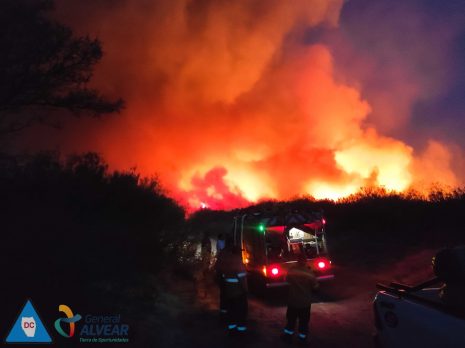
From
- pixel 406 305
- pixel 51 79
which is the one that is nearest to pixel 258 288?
pixel 406 305

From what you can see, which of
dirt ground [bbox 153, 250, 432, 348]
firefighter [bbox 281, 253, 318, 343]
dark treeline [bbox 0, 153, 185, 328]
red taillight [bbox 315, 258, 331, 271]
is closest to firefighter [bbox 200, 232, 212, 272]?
dirt ground [bbox 153, 250, 432, 348]

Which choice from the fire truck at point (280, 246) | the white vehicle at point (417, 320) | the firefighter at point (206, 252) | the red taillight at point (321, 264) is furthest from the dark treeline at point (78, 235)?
the white vehicle at point (417, 320)

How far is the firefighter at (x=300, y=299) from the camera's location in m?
6.39

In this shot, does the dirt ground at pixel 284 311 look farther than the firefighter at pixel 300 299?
Yes

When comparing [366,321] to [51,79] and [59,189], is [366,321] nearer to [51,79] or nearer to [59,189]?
[59,189]

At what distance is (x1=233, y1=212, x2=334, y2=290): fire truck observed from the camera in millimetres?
9711

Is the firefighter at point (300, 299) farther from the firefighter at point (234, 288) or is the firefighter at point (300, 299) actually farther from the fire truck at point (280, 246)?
the fire truck at point (280, 246)

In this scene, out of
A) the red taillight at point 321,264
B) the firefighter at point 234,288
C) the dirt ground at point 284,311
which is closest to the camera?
the dirt ground at point 284,311

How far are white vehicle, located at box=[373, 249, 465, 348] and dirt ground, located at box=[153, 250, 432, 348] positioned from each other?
2.71 meters

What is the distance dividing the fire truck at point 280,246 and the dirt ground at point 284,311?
0.65 m

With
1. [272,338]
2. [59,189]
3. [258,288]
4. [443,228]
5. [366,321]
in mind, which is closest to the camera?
[272,338]

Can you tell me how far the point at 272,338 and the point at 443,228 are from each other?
9377mm

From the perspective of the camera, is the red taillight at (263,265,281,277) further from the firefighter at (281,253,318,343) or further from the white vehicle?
the white vehicle

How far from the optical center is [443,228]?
13.3 m
